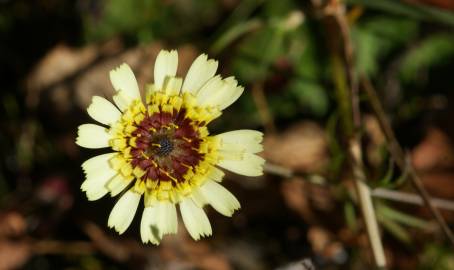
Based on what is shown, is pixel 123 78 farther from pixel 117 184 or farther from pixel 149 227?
pixel 149 227

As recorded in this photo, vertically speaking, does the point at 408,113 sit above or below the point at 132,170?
below

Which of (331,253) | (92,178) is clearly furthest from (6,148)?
(331,253)

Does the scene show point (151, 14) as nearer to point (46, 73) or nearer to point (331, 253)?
point (46, 73)

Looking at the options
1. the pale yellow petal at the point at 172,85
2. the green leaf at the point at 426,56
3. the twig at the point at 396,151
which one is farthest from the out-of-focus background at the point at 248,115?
the pale yellow petal at the point at 172,85

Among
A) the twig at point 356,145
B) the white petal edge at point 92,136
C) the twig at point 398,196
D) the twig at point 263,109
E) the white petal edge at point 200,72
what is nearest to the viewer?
the white petal edge at point 92,136

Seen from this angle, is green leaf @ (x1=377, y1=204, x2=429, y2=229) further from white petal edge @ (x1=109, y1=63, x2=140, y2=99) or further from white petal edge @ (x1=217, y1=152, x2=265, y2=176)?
white petal edge @ (x1=109, y1=63, x2=140, y2=99)

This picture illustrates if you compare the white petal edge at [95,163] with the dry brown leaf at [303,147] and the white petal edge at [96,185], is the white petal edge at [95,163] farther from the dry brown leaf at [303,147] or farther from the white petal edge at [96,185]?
the dry brown leaf at [303,147]
